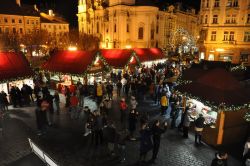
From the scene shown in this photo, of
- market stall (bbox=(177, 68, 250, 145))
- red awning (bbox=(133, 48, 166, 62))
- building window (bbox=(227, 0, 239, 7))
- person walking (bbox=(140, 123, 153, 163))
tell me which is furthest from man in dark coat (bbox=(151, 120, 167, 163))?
building window (bbox=(227, 0, 239, 7))

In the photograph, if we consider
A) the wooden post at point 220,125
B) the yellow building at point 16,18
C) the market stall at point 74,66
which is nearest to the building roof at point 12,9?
the yellow building at point 16,18

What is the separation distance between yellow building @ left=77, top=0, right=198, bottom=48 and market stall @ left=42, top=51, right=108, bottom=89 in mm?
30625

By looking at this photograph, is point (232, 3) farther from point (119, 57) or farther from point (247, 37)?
point (119, 57)

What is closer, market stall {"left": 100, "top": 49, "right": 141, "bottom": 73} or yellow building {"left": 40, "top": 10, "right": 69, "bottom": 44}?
market stall {"left": 100, "top": 49, "right": 141, "bottom": 73}

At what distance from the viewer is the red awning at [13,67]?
15000mm

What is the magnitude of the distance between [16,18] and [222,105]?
66958mm

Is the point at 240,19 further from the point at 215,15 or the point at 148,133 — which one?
the point at 148,133

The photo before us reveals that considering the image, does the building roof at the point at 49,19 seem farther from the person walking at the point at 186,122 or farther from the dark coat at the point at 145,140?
the dark coat at the point at 145,140

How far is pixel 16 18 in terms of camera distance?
63031 millimetres

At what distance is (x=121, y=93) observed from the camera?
66.1 feet

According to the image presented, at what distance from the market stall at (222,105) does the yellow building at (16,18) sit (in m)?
58.9

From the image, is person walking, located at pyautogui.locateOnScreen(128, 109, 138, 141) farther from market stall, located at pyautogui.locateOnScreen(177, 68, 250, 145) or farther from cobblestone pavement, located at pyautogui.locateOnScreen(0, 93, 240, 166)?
market stall, located at pyautogui.locateOnScreen(177, 68, 250, 145)

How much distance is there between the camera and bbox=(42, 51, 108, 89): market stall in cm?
1825

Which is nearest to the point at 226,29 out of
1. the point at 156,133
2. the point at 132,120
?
the point at 132,120
